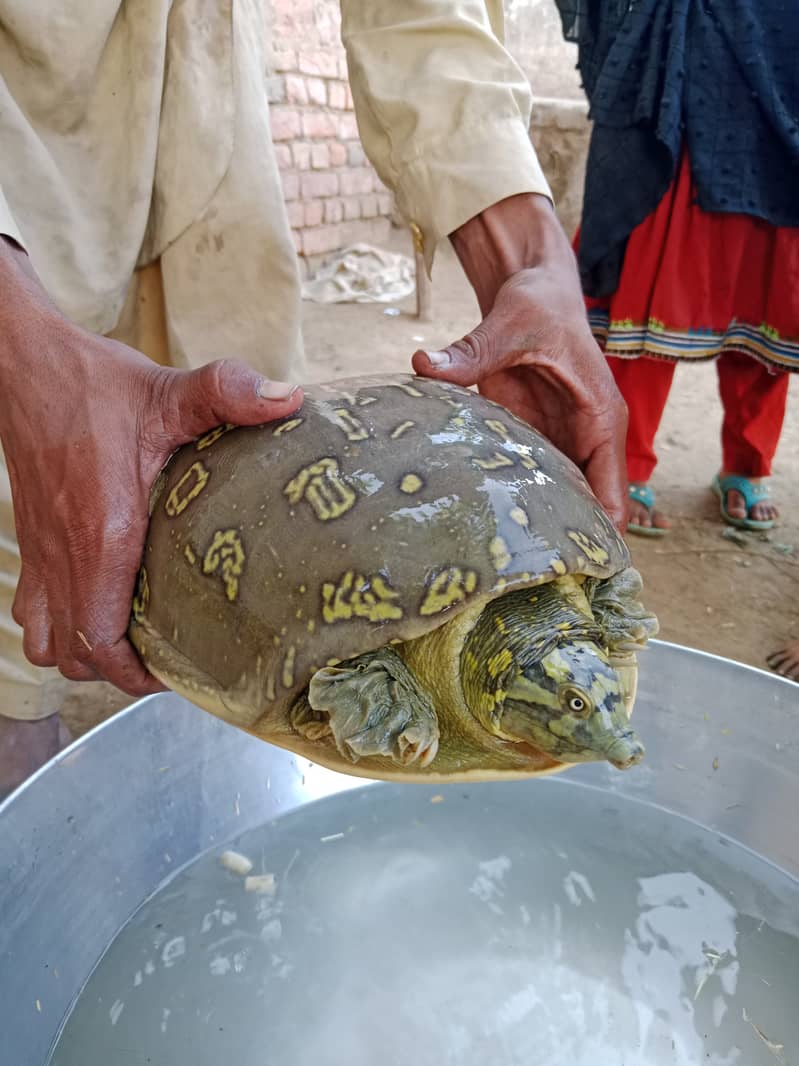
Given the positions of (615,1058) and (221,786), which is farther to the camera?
(221,786)

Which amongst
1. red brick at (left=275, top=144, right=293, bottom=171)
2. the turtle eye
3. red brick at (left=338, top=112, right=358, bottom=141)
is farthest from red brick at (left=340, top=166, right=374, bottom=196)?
the turtle eye

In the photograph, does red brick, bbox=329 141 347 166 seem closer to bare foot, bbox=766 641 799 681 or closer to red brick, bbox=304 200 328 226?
red brick, bbox=304 200 328 226

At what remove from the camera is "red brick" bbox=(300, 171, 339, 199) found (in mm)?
6539

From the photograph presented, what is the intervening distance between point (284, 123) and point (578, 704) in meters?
6.08

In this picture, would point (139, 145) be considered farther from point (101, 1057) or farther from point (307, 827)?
point (101, 1057)

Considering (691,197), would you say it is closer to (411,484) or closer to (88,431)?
(411,484)

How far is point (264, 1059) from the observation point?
1.43m

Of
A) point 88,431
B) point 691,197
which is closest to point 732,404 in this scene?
point 691,197

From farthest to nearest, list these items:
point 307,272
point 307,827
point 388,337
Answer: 1. point 307,272
2. point 388,337
3. point 307,827

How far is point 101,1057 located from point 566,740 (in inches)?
38.2

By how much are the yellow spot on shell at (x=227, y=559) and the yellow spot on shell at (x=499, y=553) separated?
0.33m

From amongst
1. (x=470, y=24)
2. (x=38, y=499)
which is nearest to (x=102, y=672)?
(x=38, y=499)

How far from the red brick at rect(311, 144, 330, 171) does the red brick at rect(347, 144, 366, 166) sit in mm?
306

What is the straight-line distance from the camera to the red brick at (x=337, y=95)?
6.56 meters
